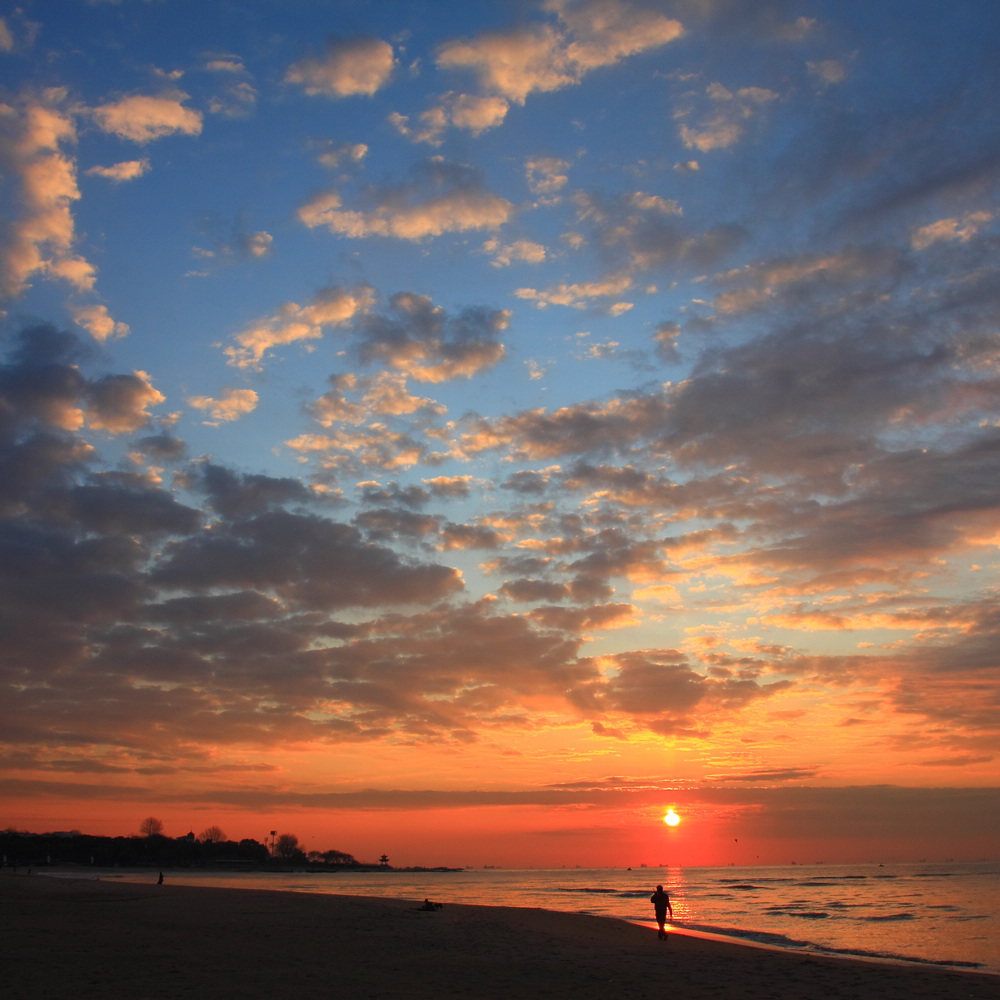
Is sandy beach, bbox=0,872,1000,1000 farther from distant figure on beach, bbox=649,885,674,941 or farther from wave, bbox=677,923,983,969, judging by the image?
wave, bbox=677,923,983,969

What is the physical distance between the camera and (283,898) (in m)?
55.7

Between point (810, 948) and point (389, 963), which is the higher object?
point (389, 963)

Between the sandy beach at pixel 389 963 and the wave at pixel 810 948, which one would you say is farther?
the wave at pixel 810 948

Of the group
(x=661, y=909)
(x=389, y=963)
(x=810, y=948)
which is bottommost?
(x=810, y=948)

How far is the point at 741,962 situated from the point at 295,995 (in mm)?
17076

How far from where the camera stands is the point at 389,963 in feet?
77.8

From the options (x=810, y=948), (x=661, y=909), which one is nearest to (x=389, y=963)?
(x=661, y=909)

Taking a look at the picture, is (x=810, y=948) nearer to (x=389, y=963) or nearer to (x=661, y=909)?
(x=661, y=909)

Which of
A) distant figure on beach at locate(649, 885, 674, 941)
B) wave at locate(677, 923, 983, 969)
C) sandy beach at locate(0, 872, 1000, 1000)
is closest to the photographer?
sandy beach at locate(0, 872, 1000, 1000)

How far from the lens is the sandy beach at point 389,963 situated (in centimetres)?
1858

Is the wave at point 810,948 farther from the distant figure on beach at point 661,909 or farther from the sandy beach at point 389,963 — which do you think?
the distant figure on beach at point 661,909

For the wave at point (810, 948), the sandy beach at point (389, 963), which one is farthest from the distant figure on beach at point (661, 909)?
the wave at point (810, 948)

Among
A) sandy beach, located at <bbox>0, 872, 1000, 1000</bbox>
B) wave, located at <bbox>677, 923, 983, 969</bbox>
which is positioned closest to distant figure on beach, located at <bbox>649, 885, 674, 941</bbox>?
sandy beach, located at <bbox>0, 872, 1000, 1000</bbox>

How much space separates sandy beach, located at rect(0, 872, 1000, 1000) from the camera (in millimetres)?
18578
